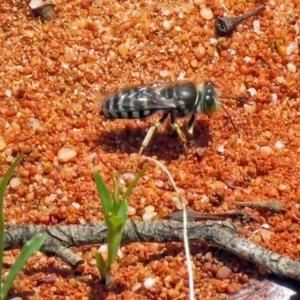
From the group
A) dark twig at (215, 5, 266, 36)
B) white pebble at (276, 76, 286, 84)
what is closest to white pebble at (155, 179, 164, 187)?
white pebble at (276, 76, 286, 84)

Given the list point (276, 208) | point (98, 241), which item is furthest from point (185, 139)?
point (98, 241)

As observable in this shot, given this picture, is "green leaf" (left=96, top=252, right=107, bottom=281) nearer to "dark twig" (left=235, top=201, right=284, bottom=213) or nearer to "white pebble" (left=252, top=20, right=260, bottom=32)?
"dark twig" (left=235, top=201, right=284, bottom=213)

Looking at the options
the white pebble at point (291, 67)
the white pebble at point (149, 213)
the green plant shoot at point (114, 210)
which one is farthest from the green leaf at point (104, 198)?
the white pebble at point (291, 67)

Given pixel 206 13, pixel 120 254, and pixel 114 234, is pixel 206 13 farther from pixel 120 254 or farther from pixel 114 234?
pixel 114 234

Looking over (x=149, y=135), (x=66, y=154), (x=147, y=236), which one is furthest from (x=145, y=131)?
(x=147, y=236)

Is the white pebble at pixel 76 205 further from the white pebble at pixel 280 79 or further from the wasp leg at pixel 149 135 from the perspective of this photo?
the white pebble at pixel 280 79

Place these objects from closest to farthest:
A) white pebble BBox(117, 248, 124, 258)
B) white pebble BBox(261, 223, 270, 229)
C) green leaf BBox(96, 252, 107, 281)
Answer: green leaf BBox(96, 252, 107, 281), white pebble BBox(117, 248, 124, 258), white pebble BBox(261, 223, 270, 229)
